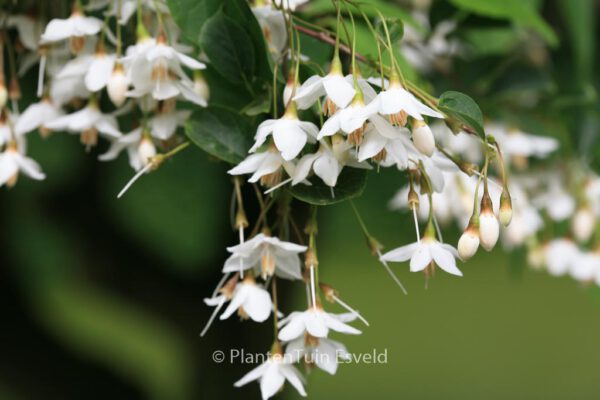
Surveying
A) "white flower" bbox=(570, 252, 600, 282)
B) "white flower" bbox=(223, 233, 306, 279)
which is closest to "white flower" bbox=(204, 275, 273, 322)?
"white flower" bbox=(223, 233, 306, 279)

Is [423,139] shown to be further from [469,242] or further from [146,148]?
[146,148]

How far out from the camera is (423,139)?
33cm

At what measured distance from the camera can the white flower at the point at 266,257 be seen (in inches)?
14.2

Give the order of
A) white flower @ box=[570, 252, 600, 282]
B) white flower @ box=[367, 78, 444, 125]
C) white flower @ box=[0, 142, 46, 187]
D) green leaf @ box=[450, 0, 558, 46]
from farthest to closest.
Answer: white flower @ box=[570, 252, 600, 282]
green leaf @ box=[450, 0, 558, 46]
white flower @ box=[0, 142, 46, 187]
white flower @ box=[367, 78, 444, 125]

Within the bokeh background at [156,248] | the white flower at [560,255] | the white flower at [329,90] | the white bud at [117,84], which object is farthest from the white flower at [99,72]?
the white flower at [560,255]

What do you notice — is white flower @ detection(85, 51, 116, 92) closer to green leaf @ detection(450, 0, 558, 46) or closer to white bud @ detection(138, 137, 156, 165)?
white bud @ detection(138, 137, 156, 165)

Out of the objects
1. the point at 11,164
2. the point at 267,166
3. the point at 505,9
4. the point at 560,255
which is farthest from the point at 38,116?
the point at 560,255

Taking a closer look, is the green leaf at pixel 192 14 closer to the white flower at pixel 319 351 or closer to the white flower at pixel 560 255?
the white flower at pixel 319 351

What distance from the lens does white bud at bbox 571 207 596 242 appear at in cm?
69

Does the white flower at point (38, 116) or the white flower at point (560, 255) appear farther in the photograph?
the white flower at point (560, 255)

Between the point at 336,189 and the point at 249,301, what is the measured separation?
0.07 metres

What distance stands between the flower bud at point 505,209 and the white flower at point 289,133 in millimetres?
90

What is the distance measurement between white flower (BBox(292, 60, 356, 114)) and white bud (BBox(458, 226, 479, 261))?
0.08 m

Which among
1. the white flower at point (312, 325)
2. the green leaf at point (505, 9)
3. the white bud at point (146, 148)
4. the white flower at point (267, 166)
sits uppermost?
the green leaf at point (505, 9)
